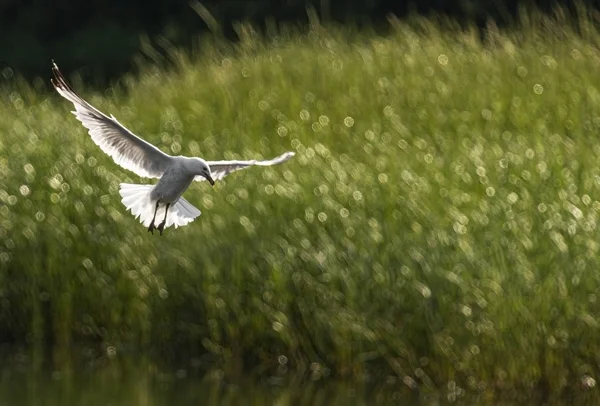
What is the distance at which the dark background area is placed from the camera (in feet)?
73.6

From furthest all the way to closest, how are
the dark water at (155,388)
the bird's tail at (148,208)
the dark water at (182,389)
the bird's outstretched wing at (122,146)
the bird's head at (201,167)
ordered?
1. the dark water at (155,388)
2. the dark water at (182,389)
3. the bird's tail at (148,208)
4. the bird's outstretched wing at (122,146)
5. the bird's head at (201,167)

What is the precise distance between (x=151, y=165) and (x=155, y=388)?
2.18 meters

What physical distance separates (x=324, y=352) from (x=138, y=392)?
1080 mm

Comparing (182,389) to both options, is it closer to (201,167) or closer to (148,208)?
(148,208)

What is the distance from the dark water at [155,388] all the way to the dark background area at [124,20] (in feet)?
41.8

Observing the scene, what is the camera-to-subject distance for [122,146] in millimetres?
6613

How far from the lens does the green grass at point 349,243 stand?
26.1 feet

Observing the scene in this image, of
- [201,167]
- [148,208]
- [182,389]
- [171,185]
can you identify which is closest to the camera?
[201,167]

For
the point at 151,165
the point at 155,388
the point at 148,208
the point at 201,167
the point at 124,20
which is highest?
the point at 201,167

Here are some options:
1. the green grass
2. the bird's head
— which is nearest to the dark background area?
the green grass

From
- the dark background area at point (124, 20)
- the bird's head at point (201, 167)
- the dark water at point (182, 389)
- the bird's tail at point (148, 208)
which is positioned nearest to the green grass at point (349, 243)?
the dark water at point (182, 389)

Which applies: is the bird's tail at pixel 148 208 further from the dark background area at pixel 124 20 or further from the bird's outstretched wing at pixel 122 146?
the dark background area at pixel 124 20

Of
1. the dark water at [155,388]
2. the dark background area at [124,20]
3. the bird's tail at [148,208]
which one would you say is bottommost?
the dark background area at [124,20]

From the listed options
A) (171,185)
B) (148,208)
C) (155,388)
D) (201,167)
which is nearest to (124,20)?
(155,388)
